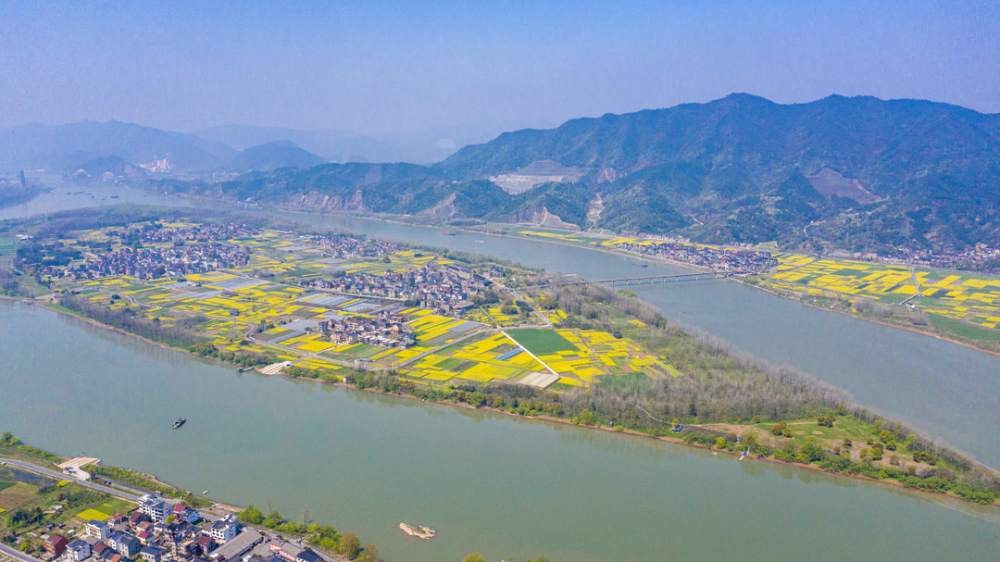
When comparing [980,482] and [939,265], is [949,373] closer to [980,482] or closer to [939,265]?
[980,482]

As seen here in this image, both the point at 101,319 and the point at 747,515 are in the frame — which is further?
the point at 101,319

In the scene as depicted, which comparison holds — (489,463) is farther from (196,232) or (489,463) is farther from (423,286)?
(196,232)

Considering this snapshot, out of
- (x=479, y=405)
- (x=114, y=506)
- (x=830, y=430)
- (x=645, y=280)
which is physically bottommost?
(x=114, y=506)

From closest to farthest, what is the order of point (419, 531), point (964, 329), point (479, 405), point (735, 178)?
point (419, 531)
point (479, 405)
point (964, 329)
point (735, 178)

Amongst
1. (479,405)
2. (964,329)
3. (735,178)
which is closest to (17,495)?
(479,405)

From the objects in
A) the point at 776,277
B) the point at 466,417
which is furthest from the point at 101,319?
the point at 776,277

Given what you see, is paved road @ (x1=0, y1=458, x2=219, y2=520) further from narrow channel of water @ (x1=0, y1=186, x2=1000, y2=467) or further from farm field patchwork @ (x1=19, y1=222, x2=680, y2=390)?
narrow channel of water @ (x1=0, y1=186, x2=1000, y2=467)

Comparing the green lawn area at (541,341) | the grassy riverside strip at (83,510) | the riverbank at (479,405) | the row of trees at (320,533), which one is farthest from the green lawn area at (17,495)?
the green lawn area at (541,341)
